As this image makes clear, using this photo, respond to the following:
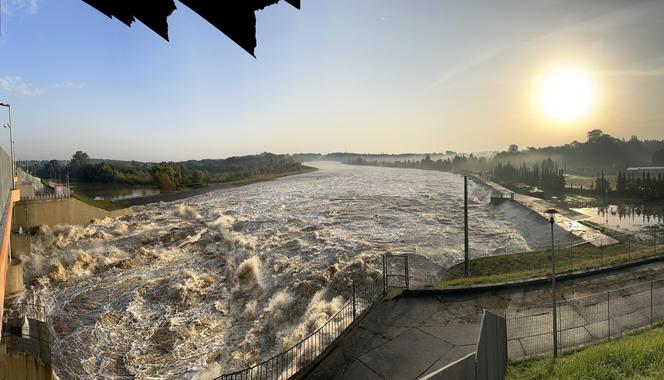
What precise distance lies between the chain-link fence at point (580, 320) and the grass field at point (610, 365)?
1476 mm

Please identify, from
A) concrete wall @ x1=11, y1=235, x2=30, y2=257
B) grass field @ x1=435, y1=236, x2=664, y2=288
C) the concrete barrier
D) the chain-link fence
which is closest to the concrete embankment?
grass field @ x1=435, y1=236, x2=664, y2=288

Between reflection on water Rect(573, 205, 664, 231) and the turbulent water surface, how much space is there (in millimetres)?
12922

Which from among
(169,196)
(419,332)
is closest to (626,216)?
(419,332)

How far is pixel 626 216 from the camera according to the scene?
52.0 m

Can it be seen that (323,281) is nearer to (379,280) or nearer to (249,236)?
(379,280)

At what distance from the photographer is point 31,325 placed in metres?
16.6

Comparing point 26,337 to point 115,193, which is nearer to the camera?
point 26,337

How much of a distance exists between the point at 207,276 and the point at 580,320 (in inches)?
859

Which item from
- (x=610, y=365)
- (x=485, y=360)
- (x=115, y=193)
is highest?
(x=115, y=193)

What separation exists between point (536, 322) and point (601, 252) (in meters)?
18.8

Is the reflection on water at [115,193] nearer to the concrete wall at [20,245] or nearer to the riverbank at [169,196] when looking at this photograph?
the riverbank at [169,196]

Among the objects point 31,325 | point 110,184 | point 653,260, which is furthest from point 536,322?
point 110,184

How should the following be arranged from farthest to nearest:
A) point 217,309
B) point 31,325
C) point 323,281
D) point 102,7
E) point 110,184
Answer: point 110,184
point 323,281
point 217,309
point 31,325
point 102,7

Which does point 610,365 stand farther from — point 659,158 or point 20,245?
point 659,158
